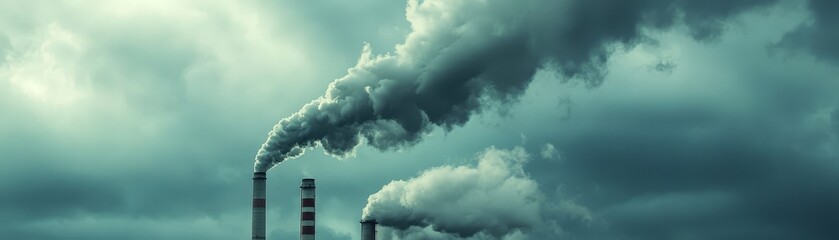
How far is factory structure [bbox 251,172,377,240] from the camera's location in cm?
7825

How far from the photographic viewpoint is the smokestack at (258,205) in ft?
256

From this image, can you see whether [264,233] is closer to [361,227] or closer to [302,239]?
[302,239]

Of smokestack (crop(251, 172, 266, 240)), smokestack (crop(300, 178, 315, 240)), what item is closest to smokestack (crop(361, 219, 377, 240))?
smokestack (crop(300, 178, 315, 240))

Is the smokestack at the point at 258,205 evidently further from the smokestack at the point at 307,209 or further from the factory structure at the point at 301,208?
the smokestack at the point at 307,209

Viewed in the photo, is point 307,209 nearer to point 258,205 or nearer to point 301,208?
point 301,208

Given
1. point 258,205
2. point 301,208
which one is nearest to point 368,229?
point 301,208

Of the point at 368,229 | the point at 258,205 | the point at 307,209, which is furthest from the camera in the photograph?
the point at 368,229

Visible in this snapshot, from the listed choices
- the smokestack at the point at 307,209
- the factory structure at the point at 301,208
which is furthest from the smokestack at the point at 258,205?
the smokestack at the point at 307,209

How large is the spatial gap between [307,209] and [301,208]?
0.56m

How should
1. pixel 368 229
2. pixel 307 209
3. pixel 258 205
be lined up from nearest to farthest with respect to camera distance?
pixel 258 205 < pixel 307 209 < pixel 368 229

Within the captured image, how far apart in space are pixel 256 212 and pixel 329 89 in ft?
Result: 40.6

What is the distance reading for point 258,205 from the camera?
78438 millimetres

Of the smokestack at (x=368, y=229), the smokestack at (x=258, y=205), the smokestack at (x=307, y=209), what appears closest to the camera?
the smokestack at (x=258, y=205)

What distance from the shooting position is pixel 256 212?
257ft
